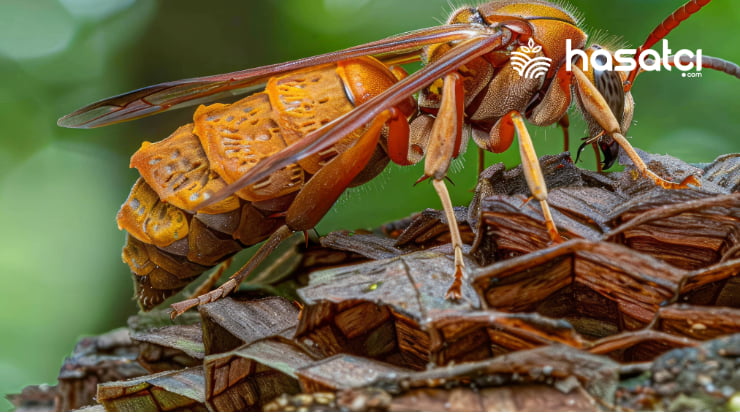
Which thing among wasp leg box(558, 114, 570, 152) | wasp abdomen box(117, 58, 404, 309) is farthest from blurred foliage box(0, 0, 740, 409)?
wasp abdomen box(117, 58, 404, 309)

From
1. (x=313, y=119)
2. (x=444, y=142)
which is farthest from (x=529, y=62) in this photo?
(x=313, y=119)

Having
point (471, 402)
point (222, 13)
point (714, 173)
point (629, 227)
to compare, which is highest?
point (222, 13)

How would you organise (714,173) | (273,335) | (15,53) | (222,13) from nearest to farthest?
(273,335) < (714,173) < (15,53) < (222,13)

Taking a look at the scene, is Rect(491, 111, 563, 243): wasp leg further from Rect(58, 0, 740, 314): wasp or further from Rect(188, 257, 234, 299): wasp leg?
Rect(188, 257, 234, 299): wasp leg

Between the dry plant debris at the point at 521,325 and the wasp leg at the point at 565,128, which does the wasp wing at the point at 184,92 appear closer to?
the wasp leg at the point at 565,128

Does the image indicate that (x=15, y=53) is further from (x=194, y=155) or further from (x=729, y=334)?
(x=729, y=334)

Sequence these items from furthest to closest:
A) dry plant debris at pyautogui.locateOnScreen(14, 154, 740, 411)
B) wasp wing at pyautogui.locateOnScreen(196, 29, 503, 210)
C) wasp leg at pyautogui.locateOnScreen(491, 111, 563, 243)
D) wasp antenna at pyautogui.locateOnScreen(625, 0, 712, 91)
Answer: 1. wasp antenna at pyautogui.locateOnScreen(625, 0, 712, 91)
2. wasp wing at pyautogui.locateOnScreen(196, 29, 503, 210)
3. wasp leg at pyautogui.locateOnScreen(491, 111, 563, 243)
4. dry plant debris at pyautogui.locateOnScreen(14, 154, 740, 411)

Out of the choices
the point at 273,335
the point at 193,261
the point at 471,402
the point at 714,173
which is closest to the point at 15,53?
the point at 193,261
